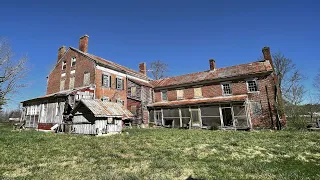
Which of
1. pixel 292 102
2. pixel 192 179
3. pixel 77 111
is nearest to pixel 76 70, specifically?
pixel 77 111

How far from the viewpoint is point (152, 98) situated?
93.6 ft

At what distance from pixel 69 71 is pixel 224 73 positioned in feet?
72.3

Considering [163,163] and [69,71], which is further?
[69,71]

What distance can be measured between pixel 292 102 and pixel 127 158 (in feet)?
110

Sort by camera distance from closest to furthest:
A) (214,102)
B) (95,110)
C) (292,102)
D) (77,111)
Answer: (95,110)
(77,111)
(214,102)
(292,102)

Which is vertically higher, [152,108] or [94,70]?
[94,70]

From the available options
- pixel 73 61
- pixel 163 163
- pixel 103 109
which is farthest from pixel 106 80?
pixel 163 163

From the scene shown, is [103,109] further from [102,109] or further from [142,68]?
[142,68]

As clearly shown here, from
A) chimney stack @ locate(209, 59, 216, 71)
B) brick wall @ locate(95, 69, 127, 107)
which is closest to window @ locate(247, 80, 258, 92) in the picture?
chimney stack @ locate(209, 59, 216, 71)

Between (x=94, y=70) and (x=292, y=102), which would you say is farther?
(x=292, y=102)

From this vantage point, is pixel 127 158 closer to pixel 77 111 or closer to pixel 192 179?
pixel 192 179

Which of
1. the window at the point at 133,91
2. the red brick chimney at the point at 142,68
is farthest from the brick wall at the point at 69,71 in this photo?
the red brick chimney at the point at 142,68

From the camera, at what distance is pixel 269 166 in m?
6.57

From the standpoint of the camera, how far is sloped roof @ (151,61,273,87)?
2133 centimetres
